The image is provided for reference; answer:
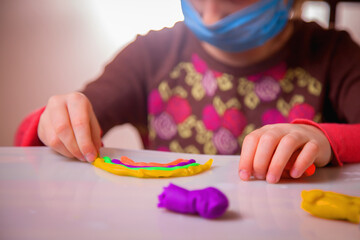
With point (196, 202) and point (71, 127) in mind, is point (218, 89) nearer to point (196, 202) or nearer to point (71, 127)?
point (71, 127)

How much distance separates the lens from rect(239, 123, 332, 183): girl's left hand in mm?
376

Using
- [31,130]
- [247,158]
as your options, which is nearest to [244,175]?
[247,158]

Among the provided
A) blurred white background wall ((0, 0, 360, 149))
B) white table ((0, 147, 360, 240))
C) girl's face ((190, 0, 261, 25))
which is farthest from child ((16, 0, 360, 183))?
blurred white background wall ((0, 0, 360, 149))

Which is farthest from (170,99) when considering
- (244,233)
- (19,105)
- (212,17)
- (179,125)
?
(19,105)

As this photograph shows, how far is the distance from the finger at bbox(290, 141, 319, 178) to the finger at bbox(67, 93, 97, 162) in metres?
0.24

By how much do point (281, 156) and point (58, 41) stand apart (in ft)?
5.28

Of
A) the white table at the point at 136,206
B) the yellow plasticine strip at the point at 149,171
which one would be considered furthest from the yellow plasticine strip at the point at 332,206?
the yellow plasticine strip at the point at 149,171

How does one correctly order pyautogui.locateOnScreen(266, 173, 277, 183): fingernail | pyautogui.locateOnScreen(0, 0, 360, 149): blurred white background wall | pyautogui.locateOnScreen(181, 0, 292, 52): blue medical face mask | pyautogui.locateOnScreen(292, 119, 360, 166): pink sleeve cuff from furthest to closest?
pyautogui.locateOnScreen(0, 0, 360, 149): blurred white background wall → pyautogui.locateOnScreen(181, 0, 292, 52): blue medical face mask → pyautogui.locateOnScreen(292, 119, 360, 166): pink sleeve cuff → pyautogui.locateOnScreen(266, 173, 277, 183): fingernail

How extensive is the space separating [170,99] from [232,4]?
0.26m

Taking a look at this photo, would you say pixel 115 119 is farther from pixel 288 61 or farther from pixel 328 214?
pixel 328 214

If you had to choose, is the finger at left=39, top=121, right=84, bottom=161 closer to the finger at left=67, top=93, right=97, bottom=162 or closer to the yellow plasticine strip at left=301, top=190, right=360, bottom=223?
the finger at left=67, top=93, right=97, bottom=162

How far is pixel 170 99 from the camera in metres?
0.83

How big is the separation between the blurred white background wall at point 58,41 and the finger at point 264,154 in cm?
142

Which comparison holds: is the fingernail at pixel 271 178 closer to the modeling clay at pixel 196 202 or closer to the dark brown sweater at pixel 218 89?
the modeling clay at pixel 196 202
